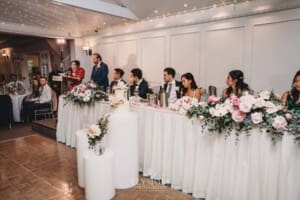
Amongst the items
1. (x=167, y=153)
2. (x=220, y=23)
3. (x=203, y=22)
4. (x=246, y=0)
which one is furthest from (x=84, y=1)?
(x=167, y=153)

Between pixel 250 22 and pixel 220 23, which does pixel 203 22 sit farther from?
pixel 250 22

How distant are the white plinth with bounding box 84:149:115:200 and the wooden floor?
0.76ft

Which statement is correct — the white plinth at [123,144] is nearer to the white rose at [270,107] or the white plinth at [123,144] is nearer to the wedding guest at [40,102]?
the white rose at [270,107]

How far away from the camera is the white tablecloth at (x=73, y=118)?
365 centimetres

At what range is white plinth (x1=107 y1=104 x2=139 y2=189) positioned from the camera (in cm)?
262

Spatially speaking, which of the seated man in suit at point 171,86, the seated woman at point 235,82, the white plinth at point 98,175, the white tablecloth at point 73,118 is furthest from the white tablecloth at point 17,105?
the seated woman at point 235,82

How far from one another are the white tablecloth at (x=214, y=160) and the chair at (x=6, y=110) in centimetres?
457

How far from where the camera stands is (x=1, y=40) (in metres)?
11.2

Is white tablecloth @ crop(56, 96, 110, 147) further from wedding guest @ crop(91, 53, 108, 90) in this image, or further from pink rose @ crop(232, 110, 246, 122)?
pink rose @ crop(232, 110, 246, 122)

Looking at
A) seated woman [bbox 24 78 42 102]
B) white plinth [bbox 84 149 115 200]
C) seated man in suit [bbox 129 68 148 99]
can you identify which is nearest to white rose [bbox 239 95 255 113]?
white plinth [bbox 84 149 115 200]

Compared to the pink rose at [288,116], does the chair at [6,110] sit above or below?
below

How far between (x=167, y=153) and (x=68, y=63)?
278 inches

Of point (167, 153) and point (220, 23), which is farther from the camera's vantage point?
point (220, 23)

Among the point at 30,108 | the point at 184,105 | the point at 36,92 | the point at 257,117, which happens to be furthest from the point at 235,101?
the point at 36,92
